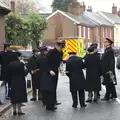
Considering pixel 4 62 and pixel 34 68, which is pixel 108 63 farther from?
pixel 4 62

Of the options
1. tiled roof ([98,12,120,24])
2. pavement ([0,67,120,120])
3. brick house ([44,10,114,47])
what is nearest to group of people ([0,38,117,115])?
pavement ([0,67,120,120])

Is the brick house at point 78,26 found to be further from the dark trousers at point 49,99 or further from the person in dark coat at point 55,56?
the dark trousers at point 49,99

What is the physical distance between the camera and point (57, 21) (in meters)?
72.9

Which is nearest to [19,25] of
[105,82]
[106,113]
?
[105,82]

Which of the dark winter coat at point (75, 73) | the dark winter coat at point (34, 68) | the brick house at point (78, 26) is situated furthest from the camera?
the brick house at point (78, 26)

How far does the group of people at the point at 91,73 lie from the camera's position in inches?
555

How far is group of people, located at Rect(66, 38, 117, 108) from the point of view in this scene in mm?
14094

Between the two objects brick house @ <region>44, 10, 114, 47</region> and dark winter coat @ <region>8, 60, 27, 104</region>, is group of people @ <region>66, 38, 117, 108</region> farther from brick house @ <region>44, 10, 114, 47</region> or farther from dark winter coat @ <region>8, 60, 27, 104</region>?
brick house @ <region>44, 10, 114, 47</region>

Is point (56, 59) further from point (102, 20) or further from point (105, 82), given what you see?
point (102, 20)

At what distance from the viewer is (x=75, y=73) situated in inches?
557

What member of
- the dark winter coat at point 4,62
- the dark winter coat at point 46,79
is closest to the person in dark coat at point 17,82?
the dark winter coat at point 46,79

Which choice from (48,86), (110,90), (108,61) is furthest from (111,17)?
(48,86)

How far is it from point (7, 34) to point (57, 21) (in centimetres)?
3523

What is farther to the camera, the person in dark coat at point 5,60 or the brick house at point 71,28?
the brick house at point 71,28
